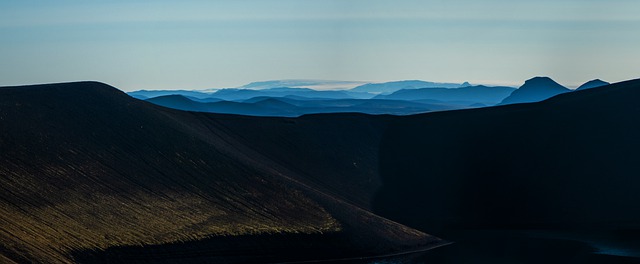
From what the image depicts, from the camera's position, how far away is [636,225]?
98.1 meters

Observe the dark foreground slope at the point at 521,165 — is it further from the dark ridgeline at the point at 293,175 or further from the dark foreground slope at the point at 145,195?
the dark foreground slope at the point at 145,195

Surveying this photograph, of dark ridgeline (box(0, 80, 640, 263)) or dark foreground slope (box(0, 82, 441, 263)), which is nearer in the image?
dark foreground slope (box(0, 82, 441, 263))

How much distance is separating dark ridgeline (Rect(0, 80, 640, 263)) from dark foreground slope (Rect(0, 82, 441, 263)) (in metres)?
0.21

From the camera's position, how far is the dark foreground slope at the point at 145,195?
74.7 metres

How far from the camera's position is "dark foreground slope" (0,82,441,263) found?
74.7 metres

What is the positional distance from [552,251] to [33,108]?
2172 inches

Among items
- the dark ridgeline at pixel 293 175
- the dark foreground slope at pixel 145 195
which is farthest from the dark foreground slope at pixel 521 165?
the dark foreground slope at pixel 145 195

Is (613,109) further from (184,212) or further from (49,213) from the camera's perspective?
(49,213)

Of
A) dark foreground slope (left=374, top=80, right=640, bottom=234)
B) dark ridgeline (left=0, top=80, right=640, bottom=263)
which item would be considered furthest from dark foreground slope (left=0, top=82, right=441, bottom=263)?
dark foreground slope (left=374, top=80, right=640, bottom=234)

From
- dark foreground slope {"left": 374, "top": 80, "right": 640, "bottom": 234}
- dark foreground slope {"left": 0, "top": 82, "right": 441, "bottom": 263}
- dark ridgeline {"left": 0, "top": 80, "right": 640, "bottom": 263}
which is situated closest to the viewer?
dark foreground slope {"left": 0, "top": 82, "right": 441, "bottom": 263}

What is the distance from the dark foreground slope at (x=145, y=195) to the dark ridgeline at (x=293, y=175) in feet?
0.68

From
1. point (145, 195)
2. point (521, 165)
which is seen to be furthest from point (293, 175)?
point (521, 165)

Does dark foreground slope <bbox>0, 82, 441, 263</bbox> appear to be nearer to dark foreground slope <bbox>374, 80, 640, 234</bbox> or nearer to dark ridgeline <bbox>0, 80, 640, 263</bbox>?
dark ridgeline <bbox>0, 80, 640, 263</bbox>

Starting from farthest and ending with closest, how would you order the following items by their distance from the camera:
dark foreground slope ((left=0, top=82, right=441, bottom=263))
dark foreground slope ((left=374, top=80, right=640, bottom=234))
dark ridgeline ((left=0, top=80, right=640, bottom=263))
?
dark foreground slope ((left=374, top=80, right=640, bottom=234)) < dark ridgeline ((left=0, top=80, right=640, bottom=263)) < dark foreground slope ((left=0, top=82, right=441, bottom=263))
